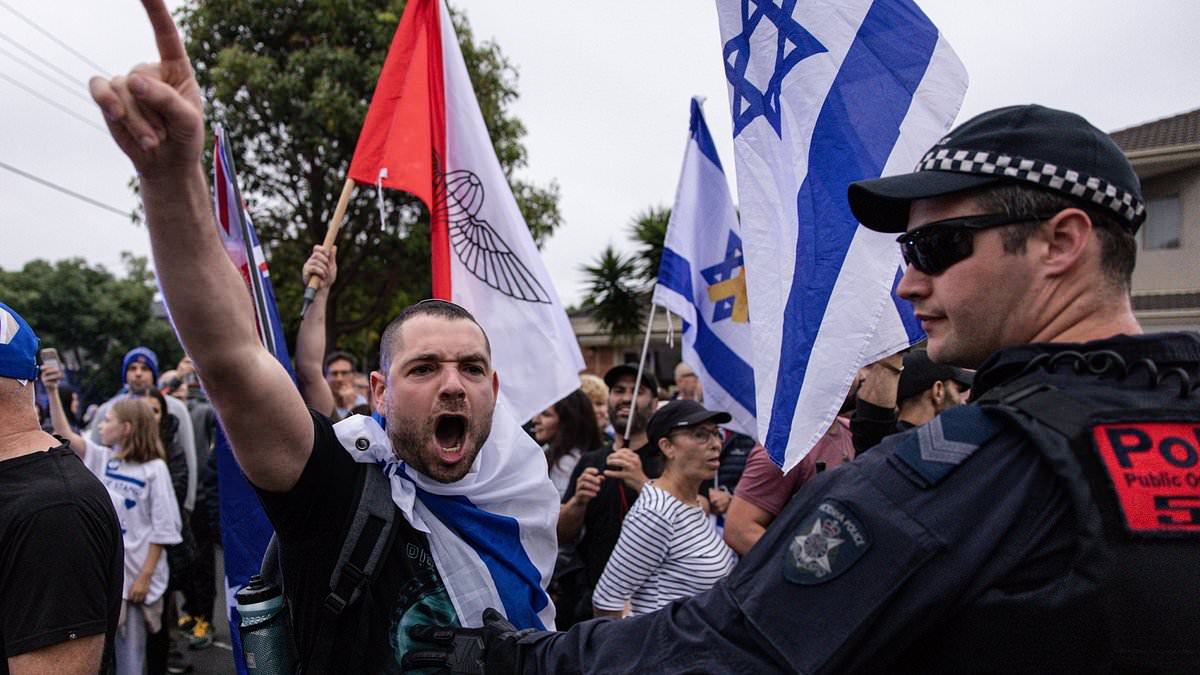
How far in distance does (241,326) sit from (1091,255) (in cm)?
152

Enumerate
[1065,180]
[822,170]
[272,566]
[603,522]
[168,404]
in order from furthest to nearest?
[168,404] < [603,522] < [822,170] < [272,566] < [1065,180]

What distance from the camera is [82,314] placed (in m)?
43.0

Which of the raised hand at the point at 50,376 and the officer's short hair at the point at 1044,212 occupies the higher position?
the officer's short hair at the point at 1044,212

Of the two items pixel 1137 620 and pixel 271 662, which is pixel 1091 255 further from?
pixel 271 662

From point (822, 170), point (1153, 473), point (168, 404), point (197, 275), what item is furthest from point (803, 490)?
point (168, 404)

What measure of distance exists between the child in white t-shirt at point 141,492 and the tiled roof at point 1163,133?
20918mm

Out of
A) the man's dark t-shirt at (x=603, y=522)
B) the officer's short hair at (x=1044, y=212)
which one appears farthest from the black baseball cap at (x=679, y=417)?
the officer's short hair at (x=1044, y=212)

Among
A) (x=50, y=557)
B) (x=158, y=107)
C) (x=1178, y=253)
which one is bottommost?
(x=1178, y=253)

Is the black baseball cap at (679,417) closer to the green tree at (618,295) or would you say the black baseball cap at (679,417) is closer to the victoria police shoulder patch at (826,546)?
the victoria police shoulder patch at (826,546)

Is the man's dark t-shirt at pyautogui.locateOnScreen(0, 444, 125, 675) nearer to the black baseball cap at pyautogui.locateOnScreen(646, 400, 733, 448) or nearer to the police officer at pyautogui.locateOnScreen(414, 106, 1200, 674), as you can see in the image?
the police officer at pyautogui.locateOnScreen(414, 106, 1200, 674)

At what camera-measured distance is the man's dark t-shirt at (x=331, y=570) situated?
77.0 inches

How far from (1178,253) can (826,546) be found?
2407cm

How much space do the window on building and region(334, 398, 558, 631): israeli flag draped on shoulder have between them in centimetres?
2265

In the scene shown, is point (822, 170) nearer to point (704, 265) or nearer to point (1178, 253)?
point (704, 265)
